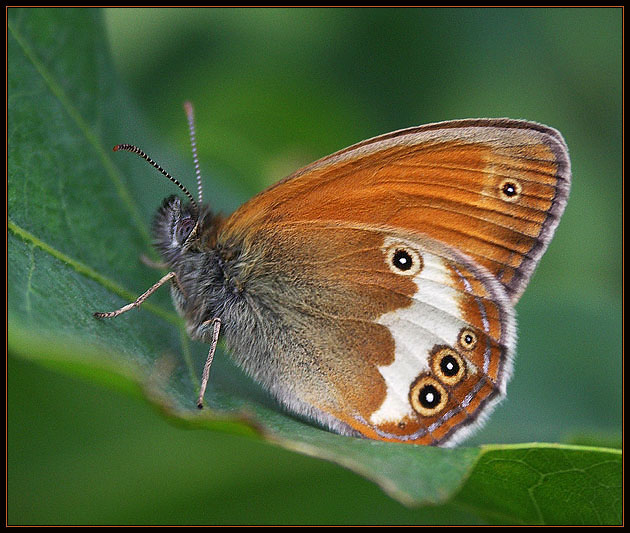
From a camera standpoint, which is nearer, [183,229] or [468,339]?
[468,339]

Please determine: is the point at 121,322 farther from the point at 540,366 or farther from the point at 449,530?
the point at 540,366

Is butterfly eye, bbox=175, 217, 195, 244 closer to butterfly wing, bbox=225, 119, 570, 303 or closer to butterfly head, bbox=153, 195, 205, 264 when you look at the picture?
butterfly head, bbox=153, 195, 205, 264

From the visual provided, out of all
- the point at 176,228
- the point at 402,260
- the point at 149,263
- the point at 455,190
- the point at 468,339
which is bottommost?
the point at 149,263

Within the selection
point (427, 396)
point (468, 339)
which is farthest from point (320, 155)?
point (427, 396)

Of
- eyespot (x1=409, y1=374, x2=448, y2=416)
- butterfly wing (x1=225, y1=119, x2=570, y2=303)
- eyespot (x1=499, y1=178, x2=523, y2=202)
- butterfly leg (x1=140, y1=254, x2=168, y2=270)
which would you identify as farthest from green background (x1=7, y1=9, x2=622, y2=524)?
eyespot (x1=499, y1=178, x2=523, y2=202)

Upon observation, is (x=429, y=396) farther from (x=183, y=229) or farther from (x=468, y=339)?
(x=183, y=229)

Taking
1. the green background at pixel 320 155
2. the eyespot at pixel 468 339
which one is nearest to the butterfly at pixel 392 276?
the eyespot at pixel 468 339

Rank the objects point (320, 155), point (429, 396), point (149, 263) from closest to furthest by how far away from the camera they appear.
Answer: point (429, 396) < point (149, 263) < point (320, 155)
